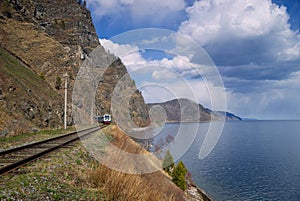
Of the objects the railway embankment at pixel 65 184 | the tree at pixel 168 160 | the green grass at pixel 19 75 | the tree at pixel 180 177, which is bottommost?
the tree at pixel 180 177

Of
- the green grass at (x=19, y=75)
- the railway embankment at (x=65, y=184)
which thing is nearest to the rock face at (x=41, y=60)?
the green grass at (x=19, y=75)

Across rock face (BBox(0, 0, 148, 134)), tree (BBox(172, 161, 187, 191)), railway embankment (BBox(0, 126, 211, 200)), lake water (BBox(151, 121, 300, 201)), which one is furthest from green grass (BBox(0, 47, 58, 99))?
railway embankment (BBox(0, 126, 211, 200))

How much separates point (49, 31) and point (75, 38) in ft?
29.3

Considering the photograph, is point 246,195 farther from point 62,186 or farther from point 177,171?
point 62,186

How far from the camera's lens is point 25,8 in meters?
Answer: 77.1

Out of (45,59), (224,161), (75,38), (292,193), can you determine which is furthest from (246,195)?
(75,38)

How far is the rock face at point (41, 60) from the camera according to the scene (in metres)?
25.0

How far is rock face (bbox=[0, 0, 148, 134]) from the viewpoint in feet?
82.1

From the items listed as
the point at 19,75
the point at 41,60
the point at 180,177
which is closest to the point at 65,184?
the point at 180,177

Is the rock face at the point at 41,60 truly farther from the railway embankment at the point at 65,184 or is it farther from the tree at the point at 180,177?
the railway embankment at the point at 65,184

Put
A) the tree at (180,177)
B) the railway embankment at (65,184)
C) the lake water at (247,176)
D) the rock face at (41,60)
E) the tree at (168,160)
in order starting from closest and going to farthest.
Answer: the railway embankment at (65,184) < the tree at (168,160) < the rock face at (41,60) < the tree at (180,177) < the lake water at (247,176)

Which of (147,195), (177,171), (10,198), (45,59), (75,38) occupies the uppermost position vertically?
(75,38)

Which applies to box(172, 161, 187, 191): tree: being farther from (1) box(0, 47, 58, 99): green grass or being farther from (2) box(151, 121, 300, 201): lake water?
(1) box(0, 47, 58, 99): green grass

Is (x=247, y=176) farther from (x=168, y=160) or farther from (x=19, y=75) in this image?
(x=19, y=75)
